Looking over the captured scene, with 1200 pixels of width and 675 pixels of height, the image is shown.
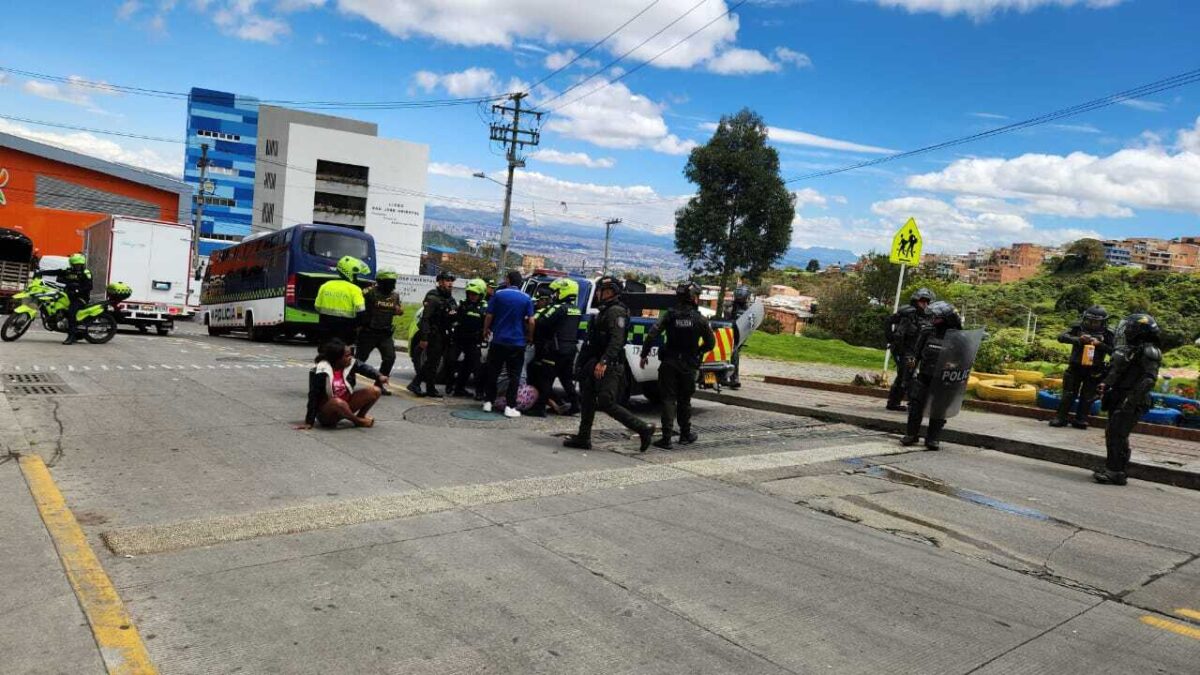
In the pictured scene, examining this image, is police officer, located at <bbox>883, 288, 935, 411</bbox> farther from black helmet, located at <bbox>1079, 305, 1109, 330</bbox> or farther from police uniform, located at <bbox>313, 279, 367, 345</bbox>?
police uniform, located at <bbox>313, 279, 367, 345</bbox>

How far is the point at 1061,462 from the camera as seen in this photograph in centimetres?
927

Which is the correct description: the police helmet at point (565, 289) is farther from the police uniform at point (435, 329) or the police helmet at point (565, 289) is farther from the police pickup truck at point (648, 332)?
the police uniform at point (435, 329)

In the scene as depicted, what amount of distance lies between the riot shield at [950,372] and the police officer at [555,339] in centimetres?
428

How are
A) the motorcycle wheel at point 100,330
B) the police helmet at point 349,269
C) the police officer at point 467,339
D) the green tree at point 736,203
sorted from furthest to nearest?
1. the green tree at point 736,203
2. the motorcycle wheel at point 100,330
3. the police officer at point 467,339
4. the police helmet at point 349,269

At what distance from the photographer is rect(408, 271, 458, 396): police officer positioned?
457 inches

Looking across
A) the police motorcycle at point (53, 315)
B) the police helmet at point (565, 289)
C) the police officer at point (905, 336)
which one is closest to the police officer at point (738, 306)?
the police officer at point (905, 336)

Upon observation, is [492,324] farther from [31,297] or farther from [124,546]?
[31,297]

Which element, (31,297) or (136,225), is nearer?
(31,297)

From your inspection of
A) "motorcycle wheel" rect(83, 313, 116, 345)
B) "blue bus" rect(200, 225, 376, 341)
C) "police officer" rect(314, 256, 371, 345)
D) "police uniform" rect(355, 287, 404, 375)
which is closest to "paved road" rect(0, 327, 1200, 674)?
"police officer" rect(314, 256, 371, 345)

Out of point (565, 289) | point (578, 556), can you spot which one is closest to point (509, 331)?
point (565, 289)

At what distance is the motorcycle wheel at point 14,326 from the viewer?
55.0ft

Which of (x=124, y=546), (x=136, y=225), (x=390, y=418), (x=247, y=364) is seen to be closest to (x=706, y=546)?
(x=124, y=546)

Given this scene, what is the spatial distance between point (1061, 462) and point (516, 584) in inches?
286

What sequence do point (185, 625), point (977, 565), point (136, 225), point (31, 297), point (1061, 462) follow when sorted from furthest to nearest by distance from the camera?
point (136, 225) → point (31, 297) → point (1061, 462) → point (977, 565) → point (185, 625)
